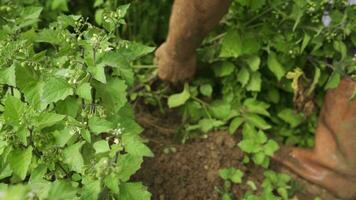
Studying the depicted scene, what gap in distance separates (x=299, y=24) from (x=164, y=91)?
68cm

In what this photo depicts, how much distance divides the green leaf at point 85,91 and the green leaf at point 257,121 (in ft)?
3.35

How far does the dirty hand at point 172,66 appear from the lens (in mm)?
2074

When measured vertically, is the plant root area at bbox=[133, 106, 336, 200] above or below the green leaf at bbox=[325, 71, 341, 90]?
below

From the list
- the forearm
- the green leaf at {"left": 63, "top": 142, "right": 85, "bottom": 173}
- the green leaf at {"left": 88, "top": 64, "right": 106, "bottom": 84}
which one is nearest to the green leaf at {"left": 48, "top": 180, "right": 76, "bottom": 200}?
the green leaf at {"left": 63, "top": 142, "right": 85, "bottom": 173}

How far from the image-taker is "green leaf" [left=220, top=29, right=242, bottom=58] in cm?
204

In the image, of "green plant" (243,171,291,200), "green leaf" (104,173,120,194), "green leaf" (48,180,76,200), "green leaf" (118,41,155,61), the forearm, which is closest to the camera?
"green leaf" (48,180,76,200)

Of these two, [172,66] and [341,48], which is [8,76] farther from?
[341,48]

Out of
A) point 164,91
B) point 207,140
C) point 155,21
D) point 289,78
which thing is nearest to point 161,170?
point 207,140

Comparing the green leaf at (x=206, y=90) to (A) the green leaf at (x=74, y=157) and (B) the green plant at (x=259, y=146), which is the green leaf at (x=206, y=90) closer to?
(B) the green plant at (x=259, y=146)

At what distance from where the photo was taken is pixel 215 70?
2.21 m

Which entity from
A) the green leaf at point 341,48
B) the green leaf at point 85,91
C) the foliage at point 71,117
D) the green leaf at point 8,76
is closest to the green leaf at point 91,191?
the foliage at point 71,117

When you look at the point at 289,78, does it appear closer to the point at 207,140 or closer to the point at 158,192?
the point at 207,140

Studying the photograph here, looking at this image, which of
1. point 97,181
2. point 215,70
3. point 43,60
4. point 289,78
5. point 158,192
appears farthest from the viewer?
point 215,70

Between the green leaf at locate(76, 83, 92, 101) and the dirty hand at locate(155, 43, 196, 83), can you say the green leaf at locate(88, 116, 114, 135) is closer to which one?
the green leaf at locate(76, 83, 92, 101)
